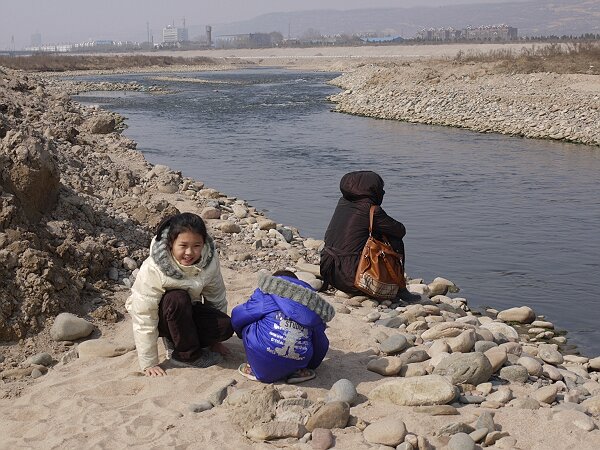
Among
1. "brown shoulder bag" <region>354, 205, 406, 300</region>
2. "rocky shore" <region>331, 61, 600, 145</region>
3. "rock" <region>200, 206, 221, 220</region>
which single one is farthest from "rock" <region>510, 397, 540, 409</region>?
"rocky shore" <region>331, 61, 600, 145</region>

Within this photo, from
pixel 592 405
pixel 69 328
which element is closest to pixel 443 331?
pixel 592 405

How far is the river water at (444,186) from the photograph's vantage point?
29.4 ft

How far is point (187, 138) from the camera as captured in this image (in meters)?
22.0

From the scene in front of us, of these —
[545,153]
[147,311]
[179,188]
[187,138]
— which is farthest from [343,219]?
[187,138]

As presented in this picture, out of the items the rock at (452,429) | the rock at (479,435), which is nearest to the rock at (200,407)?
the rock at (452,429)

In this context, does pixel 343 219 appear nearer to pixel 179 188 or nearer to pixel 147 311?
pixel 147 311

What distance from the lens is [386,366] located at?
502 cm

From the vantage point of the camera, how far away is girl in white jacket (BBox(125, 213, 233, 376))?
4.77m

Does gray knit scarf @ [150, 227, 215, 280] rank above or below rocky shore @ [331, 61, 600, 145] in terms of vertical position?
above

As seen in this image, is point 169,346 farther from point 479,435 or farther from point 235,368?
point 479,435

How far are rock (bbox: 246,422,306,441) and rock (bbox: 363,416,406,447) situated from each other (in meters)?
0.35

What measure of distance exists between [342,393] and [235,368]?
0.80 metres

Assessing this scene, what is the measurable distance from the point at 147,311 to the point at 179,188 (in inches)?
279

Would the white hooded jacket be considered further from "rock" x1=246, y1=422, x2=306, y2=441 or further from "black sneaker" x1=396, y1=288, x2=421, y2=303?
"black sneaker" x1=396, y1=288, x2=421, y2=303
